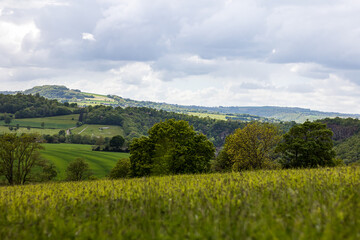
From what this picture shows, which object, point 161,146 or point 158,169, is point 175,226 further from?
point 161,146

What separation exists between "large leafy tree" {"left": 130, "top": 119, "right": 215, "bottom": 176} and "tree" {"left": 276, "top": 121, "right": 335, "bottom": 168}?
13948mm

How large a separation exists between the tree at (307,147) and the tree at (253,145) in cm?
361

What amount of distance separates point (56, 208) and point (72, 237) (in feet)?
10.0

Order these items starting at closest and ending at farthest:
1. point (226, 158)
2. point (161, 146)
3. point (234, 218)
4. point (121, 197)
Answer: point (234, 218), point (121, 197), point (161, 146), point (226, 158)

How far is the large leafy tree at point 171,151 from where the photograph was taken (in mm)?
51062

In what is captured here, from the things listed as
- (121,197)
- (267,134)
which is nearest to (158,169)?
(267,134)

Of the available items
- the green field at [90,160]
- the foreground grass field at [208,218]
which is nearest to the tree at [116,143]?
the green field at [90,160]

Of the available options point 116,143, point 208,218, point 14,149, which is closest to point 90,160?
point 116,143

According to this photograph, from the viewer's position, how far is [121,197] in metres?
10.4

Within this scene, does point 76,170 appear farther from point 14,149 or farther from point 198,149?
point 198,149

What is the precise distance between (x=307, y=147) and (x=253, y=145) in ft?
35.2

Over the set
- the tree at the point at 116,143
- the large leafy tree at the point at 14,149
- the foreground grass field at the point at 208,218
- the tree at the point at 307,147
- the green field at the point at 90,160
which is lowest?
the green field at the point at 90,160

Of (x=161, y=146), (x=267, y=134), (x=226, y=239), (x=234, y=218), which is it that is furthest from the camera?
(x=267, y=134)

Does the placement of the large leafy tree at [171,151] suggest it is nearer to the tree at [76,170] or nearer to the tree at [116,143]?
the tree at [76,170]
